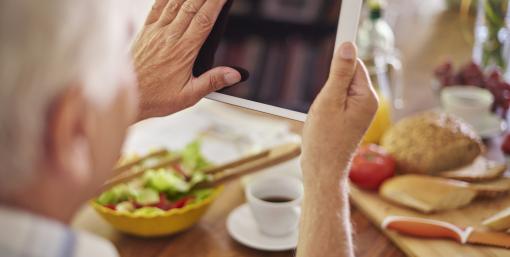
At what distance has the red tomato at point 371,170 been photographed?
50.0 inches

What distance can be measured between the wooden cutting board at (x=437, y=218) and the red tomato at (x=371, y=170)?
21 millimetres

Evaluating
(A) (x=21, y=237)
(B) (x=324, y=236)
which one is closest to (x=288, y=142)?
(B) (x=324, y=236)

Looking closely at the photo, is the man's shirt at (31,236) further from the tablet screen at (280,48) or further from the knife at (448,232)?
the knife at (448,232)

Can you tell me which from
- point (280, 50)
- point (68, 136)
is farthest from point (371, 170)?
point (68, 136)

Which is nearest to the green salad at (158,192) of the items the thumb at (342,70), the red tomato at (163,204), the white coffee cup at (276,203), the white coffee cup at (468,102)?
the red tomato at (163,204)

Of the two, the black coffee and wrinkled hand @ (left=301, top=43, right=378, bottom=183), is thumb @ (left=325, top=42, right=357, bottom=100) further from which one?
the black coffee

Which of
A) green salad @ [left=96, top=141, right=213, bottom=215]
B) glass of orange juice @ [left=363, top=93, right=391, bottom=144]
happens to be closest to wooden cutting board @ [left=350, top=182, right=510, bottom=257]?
glass of orange juice @ [left=363, top=93, right=391, bottom=144]

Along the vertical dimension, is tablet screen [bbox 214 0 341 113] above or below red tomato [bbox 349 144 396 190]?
above

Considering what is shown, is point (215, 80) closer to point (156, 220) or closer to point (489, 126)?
point (156, 220)

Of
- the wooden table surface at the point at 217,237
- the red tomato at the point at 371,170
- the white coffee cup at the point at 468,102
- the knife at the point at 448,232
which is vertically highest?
the white coffee cup at the point at 468,102

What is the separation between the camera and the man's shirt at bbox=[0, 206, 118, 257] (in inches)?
19.6

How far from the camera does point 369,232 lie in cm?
118

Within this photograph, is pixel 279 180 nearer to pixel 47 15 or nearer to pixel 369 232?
pixel 369 232

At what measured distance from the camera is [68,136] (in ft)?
1.75
